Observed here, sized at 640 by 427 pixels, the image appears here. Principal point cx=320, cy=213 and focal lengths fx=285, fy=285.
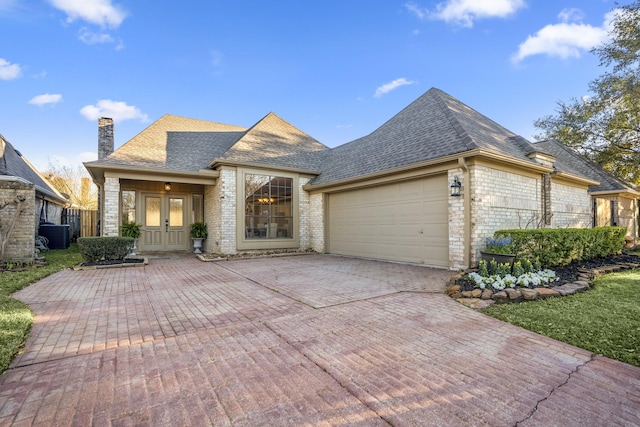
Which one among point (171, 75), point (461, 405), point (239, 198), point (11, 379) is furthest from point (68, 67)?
point (461, 405)

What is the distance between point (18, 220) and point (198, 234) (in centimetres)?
480

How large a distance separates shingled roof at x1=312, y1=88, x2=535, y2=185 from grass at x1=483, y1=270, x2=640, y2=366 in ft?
11.3

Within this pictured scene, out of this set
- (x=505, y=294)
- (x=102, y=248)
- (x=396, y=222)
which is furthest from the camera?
(x=396, y=222)

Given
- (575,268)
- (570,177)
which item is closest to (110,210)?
(575,268)

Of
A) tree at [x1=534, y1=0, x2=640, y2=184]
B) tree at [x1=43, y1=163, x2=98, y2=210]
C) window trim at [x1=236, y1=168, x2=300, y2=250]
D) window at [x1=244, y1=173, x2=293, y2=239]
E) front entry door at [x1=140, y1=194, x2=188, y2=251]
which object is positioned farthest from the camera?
tree at [x1=43, y1=163, x2=98, y2=210]

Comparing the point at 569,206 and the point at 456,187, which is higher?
the point at 456,187

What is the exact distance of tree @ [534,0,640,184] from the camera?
1283 cm

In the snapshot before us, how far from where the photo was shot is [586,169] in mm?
12492

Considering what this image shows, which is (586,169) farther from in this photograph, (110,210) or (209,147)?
(110,210)

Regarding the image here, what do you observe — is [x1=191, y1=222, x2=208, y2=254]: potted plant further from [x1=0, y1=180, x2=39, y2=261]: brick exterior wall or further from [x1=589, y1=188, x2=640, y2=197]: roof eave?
[x1=589, y1=188, x2=640, y2=197]: roof eave

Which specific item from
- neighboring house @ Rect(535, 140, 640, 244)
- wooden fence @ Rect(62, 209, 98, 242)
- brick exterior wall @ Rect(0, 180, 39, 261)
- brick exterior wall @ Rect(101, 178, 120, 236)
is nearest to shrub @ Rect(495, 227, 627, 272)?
neighboring house @ Rect(535, 140, 640, 244)

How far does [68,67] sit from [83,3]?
4616mm

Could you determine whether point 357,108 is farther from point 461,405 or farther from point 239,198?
point 461,405

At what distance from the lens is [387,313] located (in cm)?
378
